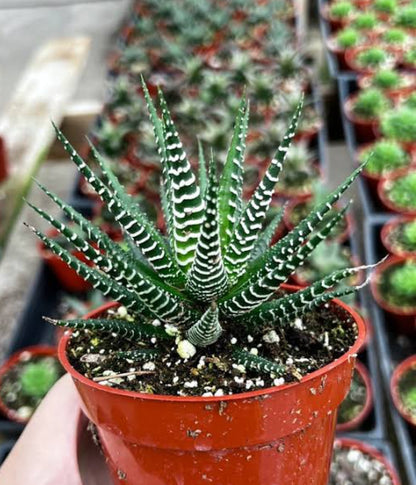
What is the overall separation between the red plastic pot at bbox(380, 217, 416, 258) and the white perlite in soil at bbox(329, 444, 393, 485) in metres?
0.90

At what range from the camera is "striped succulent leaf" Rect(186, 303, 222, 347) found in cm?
73

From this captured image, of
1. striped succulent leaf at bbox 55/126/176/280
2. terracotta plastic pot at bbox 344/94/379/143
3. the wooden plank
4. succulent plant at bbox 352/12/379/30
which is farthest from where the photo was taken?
succulent plant at bbox 352/12/379/30

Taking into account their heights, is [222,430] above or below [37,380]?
above

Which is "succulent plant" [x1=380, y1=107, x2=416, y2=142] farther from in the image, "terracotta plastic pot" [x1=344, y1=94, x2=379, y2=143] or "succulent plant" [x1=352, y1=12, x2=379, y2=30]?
"succulent plant" [x1=352, y1=12, x2=379, y2=30]

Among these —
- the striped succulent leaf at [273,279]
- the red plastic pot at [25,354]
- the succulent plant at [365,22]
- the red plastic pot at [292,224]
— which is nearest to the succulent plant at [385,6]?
the succulent plant at [365,22]

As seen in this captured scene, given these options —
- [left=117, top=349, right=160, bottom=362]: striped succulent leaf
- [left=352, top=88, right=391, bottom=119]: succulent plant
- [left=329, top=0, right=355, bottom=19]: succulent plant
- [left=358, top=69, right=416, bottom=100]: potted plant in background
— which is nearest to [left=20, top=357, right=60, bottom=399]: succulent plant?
[left=117, top=349, right=160, bottom=362]: striped succulent leaf

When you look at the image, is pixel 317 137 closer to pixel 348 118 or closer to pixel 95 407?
pixel 348 118

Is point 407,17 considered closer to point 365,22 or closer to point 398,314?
point 365,22

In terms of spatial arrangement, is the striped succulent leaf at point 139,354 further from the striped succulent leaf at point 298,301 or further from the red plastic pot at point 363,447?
the red plastic pot at point 363,447

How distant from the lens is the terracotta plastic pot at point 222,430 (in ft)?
2.36

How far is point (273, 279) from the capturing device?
2.48 feet

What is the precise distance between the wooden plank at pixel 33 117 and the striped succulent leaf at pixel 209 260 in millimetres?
1884

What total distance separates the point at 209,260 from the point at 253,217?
0.36 ft

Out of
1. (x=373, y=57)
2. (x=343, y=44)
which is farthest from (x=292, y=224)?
(x=343, y=44)
